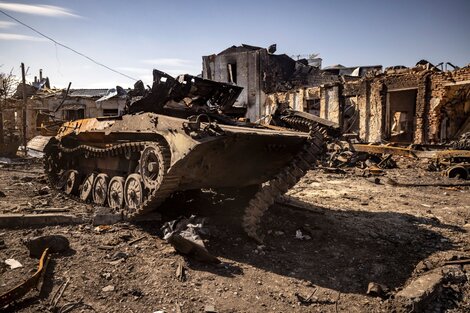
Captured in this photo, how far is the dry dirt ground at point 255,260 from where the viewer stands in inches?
135

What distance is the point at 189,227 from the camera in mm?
4844

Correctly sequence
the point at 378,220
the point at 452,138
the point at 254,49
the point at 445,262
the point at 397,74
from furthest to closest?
1. the point at 254,49
2. the point at 397,74
3. the point at 452,138
4. the point at 378,220
5. the point at 445,262

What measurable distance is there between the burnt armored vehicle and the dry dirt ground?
0.58 metres

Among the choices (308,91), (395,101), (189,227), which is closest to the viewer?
(189,227)

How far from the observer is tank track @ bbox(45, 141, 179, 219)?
16.3ft

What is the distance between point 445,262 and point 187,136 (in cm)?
362

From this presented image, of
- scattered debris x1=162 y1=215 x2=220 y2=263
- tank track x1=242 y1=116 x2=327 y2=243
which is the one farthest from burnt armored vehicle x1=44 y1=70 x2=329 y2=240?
scattered debris x1=162 y1=215 x2=220 y2=263

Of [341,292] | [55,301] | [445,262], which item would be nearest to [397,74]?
[445,262]

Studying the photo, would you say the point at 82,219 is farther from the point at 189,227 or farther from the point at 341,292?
the point at 341,292

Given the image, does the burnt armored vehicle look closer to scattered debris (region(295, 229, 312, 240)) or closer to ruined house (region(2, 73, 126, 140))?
scattered debris (region(295, 229, 312, 240))

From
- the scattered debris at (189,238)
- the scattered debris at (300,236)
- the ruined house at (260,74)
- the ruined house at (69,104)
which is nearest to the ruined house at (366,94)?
the ruined house at (260,74)

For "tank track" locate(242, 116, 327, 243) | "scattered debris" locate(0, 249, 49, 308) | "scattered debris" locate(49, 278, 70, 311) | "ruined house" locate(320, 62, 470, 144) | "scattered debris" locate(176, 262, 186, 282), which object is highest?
"ruined house" locate(320, 62, 470, 144)

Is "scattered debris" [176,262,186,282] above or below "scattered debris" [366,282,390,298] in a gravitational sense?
above

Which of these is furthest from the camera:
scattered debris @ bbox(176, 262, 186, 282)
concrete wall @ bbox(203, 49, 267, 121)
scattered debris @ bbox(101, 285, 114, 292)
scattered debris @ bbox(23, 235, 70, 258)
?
concrete wall @ bbox(203, 49, 267, 121)
